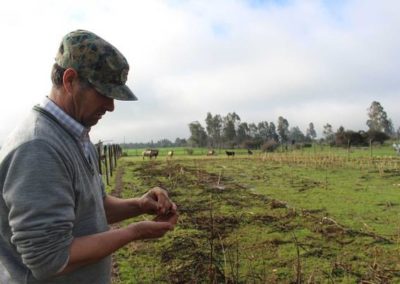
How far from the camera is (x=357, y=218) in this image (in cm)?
988

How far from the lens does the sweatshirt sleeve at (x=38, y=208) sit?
1424 millimetres

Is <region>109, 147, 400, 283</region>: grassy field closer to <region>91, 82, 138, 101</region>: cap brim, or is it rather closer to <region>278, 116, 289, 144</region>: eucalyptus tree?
<region>91, 82, 138, 101</region>: cap brim

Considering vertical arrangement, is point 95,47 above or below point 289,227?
above

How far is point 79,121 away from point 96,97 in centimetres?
12

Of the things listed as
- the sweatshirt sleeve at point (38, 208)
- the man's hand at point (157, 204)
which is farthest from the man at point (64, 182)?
the man's hand at point (157, 204)

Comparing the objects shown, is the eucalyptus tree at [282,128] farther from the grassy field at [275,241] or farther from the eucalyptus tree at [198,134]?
the grassy field at [275,241]

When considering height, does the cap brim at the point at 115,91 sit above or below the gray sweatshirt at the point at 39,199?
above

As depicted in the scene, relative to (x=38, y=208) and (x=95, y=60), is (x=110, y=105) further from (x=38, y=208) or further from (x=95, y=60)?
(x=38, y=208)

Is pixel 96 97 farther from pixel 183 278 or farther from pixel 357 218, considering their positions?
pixel 357 218

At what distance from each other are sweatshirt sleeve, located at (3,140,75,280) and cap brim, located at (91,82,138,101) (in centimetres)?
30

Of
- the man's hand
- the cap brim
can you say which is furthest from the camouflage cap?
the man's hand

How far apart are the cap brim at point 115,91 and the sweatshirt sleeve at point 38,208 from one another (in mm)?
304

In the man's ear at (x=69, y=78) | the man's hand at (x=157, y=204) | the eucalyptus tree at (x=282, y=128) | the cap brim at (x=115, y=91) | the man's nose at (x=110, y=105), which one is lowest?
the man's hand at (x=157, y=204)

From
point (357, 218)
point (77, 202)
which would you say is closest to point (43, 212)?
point (77, 202)
